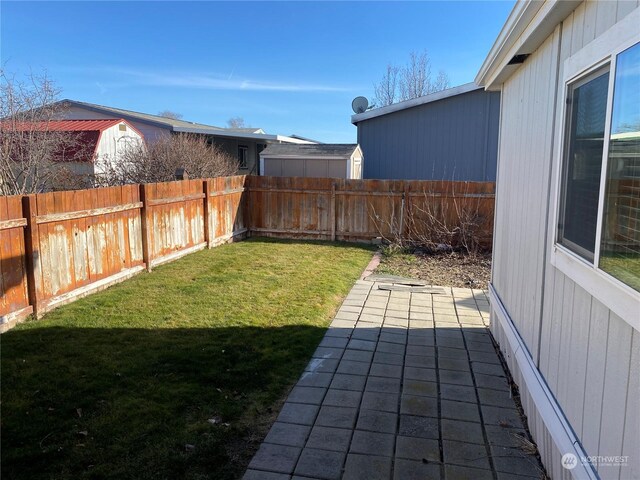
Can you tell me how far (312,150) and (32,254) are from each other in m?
9.80

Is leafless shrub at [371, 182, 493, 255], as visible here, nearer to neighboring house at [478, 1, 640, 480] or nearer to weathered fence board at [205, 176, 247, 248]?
weathered fence board at [205, 176, 247, 248]

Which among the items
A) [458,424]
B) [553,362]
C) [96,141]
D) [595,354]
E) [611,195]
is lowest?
[458,424]

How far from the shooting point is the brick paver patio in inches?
113

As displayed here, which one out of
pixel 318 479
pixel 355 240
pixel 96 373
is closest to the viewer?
pixel 318 479

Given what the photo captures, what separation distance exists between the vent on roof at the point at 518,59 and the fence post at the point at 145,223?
5.49 m

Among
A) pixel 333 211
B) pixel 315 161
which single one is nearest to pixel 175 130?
pixel 315 161

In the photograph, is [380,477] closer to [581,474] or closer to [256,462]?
[256,462]

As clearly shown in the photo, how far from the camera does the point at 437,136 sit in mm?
13117

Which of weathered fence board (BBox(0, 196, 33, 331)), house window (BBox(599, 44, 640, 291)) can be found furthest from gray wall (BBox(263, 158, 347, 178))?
house window (BBox(599, 44, 640, 291))

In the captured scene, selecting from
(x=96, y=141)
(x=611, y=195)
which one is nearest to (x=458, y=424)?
(x=611, y=195)

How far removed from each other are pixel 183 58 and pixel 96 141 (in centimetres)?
1125

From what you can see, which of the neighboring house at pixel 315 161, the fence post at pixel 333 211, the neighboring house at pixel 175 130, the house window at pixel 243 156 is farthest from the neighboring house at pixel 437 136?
the house window at pixel 243 156

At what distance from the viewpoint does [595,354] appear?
6.82 ft

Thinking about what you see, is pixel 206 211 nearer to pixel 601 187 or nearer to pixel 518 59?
pixel 518 59
